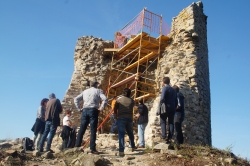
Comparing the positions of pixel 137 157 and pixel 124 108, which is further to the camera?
pixel 124 108

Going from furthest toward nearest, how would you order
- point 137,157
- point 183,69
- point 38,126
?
point 183,69 → point 38,126 → point 137,157

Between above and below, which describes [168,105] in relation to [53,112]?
above

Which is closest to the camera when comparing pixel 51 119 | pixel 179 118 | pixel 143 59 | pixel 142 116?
pixel 51 119

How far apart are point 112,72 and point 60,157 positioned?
272 inches

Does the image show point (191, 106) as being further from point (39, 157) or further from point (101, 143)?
point (39, 157)

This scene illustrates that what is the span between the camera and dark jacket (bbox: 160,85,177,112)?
6.53 metres

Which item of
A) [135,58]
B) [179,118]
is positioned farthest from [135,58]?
[179,118]

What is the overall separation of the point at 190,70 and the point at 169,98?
3620 millimetres

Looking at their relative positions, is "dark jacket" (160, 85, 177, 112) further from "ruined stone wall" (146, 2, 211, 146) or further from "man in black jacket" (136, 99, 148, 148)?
"ruined stone wall" (146, 2, 211, 146)

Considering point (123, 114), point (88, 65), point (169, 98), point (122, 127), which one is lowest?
point (122, 127)

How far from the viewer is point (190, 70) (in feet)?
32.5

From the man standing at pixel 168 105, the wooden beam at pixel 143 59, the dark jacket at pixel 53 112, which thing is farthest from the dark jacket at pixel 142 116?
the wooden beam at pixel 143 59

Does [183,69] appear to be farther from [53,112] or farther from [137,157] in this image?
[53,112]

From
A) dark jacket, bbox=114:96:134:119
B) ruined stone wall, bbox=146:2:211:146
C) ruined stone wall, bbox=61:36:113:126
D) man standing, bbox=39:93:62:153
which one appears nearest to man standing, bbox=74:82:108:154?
dark jacket, bbox=114:96:134:119
